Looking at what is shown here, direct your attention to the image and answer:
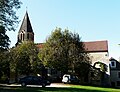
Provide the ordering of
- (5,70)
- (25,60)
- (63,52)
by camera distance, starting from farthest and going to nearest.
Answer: (5,70) < (25,60) < (63,52)

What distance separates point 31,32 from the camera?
87.4m

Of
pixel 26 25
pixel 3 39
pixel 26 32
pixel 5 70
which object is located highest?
pixel 26 25

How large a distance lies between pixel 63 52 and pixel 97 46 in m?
22.3

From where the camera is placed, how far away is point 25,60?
2370 inches

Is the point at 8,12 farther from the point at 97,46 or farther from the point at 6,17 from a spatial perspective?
the point at 97,46

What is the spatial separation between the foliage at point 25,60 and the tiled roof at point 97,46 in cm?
1639

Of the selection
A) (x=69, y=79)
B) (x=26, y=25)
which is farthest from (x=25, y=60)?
(x=26, y=25)

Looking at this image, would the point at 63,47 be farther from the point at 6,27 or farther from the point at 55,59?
the point at 6,27

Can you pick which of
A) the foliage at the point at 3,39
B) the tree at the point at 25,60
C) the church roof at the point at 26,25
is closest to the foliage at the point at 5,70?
the tree at the point at 25,60

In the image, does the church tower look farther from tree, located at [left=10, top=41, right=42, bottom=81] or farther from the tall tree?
the tall tree

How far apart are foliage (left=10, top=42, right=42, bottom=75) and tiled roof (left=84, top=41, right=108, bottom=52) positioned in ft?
53.8

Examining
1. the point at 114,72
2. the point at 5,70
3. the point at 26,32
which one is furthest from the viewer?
the point at 26,32

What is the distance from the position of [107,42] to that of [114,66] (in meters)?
6.61

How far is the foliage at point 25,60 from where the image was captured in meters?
58.2
